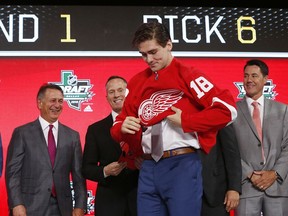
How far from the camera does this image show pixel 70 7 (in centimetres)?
438

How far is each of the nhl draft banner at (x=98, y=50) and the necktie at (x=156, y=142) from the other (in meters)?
2.03

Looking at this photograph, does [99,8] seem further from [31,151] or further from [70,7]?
[31,151]

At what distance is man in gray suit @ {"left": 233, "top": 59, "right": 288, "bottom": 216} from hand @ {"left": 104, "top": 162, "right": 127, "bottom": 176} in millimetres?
828

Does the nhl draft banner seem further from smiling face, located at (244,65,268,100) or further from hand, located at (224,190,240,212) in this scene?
hand, located at (224,190,240,212)

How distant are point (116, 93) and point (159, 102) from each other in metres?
1.21

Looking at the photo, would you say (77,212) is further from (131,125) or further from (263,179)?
(131,125)

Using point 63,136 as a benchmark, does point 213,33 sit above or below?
above

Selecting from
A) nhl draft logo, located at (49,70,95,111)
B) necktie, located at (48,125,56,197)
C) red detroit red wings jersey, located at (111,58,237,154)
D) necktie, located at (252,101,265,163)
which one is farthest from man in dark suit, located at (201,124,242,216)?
nhl draft logo, located at (49,70,95,111)

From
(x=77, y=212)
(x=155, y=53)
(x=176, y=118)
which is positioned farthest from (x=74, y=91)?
(x=176, y=118)

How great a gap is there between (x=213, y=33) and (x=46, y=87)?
166 cm

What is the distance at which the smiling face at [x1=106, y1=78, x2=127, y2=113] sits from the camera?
345 centimetres

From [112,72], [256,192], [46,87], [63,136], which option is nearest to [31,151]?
[63,136]

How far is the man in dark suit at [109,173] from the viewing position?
3189 millimetres

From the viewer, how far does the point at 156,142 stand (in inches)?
89.1
